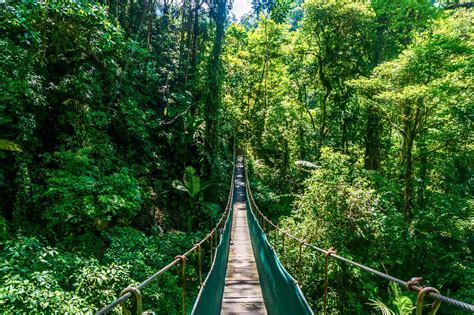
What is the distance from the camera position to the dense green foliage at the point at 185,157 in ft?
13.6

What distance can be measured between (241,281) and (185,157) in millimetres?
5978

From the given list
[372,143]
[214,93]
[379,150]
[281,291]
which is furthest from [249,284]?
[379,150]

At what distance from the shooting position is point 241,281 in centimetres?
456

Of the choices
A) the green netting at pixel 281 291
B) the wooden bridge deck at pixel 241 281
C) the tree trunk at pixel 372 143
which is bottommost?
the wooden bridge deck at pixel 241 281

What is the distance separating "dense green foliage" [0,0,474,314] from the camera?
4.15 metres

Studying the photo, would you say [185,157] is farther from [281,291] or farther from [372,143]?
[281,291]

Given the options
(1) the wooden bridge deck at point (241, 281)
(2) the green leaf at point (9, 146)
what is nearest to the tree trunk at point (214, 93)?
(1) the wooden bridge deck at point (241, 281)

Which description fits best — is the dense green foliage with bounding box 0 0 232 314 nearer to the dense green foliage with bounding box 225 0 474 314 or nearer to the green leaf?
the green leaf

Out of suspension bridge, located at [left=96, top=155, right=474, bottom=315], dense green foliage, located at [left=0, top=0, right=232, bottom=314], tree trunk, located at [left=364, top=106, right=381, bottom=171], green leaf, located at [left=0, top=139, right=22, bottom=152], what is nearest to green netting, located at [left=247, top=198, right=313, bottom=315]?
suspension bridge, located at [left=96, top=155, right=474, bottom=315]

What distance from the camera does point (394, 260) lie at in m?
6.05

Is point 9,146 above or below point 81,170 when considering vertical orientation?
above

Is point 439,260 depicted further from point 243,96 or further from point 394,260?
point 243,96

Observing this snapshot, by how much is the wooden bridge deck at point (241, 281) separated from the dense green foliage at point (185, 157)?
806 millimetres

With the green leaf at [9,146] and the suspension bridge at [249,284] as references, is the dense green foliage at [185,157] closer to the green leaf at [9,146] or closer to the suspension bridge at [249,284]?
the green leaf at [9,146]
